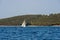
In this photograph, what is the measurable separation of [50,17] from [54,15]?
380 centimetres

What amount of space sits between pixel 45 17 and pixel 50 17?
3.26 meters

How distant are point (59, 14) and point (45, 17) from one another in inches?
428

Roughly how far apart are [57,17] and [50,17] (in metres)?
3.83

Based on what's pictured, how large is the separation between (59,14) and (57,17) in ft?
17.0

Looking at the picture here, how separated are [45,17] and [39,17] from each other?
23.4 ft

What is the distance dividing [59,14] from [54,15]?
3.94 meters

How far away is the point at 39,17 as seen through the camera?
142m

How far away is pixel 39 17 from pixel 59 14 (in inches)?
439

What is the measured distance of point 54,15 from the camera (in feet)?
461

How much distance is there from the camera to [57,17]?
138m

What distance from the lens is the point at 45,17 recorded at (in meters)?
136

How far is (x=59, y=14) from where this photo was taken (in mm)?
142875

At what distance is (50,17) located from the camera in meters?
138
